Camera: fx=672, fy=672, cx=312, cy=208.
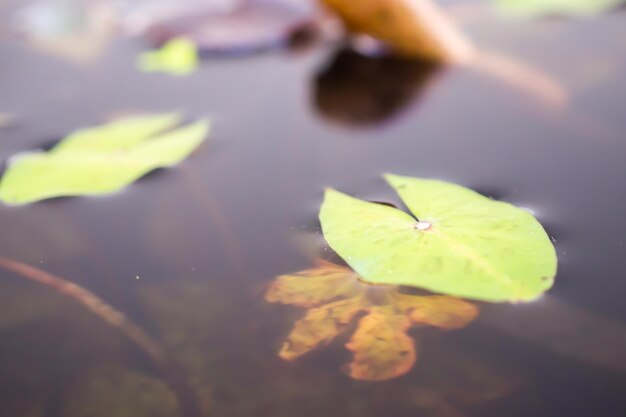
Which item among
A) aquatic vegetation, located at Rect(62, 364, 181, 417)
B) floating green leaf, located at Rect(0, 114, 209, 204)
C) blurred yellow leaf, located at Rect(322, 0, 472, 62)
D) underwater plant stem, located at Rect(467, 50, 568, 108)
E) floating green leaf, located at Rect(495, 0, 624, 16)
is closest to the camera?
aquatic vegetation, located at Rect(62, 364, 181, 417)

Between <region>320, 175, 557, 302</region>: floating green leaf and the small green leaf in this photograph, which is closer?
<region>320, 175, 557, 302</region>: floating green leaf

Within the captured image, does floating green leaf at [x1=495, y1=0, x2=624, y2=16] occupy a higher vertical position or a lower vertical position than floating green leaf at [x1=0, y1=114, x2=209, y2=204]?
higher

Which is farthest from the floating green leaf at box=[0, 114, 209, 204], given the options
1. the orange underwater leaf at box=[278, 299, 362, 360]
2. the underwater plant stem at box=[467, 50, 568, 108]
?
the underwater plant stem at box=[467, 50, 568, 108]

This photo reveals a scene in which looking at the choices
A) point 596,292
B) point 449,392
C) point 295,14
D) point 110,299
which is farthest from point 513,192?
point 295,14

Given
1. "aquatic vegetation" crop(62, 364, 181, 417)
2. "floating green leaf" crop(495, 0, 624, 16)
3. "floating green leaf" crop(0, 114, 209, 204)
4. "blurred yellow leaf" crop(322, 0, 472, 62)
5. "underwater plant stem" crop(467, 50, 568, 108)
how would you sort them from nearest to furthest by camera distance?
1. "aquatic vegetation" crop(62, 364, 181, 417)
2. "floating green leaf" crop(0, 114, 209, 204)
3. "underwater plant stem" crop(467, 50, 568, 108)
4. "blurred yellow leaf" crop(322, 0, 472, 62)
5. "floating green leaf" crop(495, 0, 624, 16)

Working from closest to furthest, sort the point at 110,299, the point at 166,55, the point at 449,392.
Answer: the point at 449,392 < the point at 110,299 < the point at 166,55

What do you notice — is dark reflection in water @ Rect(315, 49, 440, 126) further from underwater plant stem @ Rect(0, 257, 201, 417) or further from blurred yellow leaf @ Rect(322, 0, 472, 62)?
underwater plant stem @ Rect(0, 257, 201, 417)

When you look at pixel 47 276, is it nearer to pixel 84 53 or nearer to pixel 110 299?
pixel 110 299
